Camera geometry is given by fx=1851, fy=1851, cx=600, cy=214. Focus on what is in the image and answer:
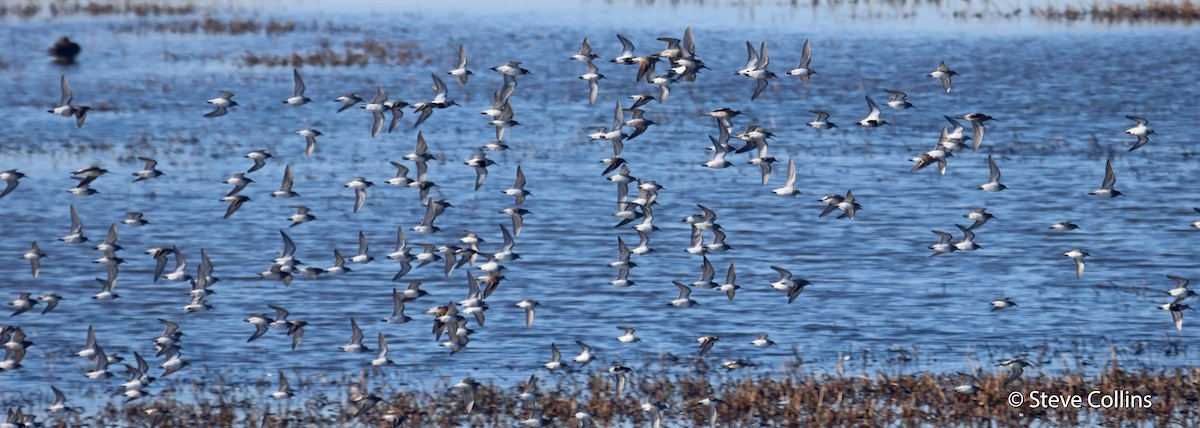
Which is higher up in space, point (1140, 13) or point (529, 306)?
point (529, 306)

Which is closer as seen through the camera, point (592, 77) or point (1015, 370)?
point (1015, 370)

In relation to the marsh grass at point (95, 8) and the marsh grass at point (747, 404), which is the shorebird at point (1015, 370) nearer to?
the marsh grass at point (747, 404)

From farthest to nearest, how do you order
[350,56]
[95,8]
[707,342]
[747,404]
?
[95,8]
[350,56]
[707,342]
[747,404]

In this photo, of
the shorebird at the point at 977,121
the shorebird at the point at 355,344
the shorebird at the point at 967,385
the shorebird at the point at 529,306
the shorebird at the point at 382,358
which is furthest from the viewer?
the shorebird at the point at 977,121

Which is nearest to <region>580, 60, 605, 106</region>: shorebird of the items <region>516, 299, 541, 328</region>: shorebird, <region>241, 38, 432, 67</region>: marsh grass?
<region>516, 299, 541, 328</region>: shorebird

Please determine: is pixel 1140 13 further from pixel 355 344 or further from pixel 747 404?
pixel 355 344

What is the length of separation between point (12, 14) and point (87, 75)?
20758 mm

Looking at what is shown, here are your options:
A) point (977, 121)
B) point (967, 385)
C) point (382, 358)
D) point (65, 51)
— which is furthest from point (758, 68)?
point (65, 51)

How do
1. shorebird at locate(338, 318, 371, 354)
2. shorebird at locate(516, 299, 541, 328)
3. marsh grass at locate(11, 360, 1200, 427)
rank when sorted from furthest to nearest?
shorebird at locate(516, 299, 541, 328) → shorebird at locate(338, 318, 371, 354) → marsh grass at locate(11, 360, 1200, 427)

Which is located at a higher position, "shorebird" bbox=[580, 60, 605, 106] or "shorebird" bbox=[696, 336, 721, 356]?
"shorebird" bbox=[580, 60, 605, 106]

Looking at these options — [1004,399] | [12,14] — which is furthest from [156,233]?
[12,14]

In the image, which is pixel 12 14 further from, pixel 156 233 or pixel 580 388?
pixel 580 388

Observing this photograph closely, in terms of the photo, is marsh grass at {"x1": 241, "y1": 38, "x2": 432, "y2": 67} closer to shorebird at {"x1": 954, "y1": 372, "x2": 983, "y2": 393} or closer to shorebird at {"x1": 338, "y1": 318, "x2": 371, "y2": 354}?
shorebird at {"x1": 338, "y1": 318, "x2": 371, "y2": 354}

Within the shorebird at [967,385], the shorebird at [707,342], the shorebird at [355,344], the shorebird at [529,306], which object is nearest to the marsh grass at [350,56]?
the shorebird at [529,306]
